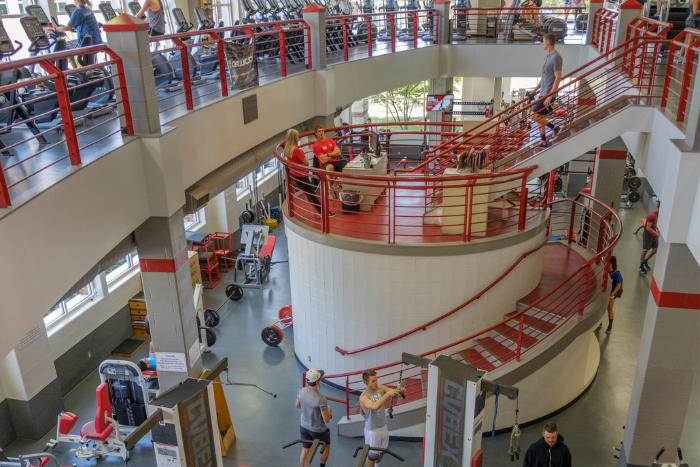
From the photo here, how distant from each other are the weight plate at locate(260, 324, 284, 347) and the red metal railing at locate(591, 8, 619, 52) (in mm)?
8058

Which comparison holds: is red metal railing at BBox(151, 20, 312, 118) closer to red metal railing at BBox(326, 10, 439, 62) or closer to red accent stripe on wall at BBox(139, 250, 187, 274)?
red metal railing at BBox(326, 10, 439, 62)

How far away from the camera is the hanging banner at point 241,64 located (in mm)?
8180

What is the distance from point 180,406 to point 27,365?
5.32 m

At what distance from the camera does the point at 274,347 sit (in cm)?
1039

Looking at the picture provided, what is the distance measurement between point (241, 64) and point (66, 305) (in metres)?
4.92

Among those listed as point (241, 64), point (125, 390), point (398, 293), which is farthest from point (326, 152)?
point (125, 390)

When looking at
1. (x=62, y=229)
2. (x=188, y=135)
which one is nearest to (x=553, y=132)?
(x=188, y=135)

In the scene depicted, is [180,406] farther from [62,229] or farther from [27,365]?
[27,365]

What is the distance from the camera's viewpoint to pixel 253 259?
12.7 meters

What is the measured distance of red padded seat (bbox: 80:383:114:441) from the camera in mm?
7678

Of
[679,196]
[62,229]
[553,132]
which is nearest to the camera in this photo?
[62,229]

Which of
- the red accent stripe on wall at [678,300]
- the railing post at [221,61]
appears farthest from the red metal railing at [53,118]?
A: the red accent stripe on wall at [678,300]

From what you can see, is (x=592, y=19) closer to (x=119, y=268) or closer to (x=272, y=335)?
(x=272, y=335)

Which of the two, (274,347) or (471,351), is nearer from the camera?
(471,351)
